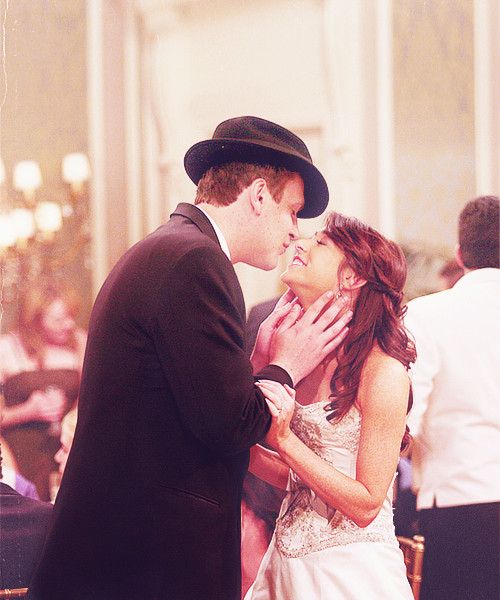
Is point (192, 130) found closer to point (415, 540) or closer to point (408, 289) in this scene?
point (408, 289)

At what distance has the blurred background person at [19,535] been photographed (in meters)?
2.00

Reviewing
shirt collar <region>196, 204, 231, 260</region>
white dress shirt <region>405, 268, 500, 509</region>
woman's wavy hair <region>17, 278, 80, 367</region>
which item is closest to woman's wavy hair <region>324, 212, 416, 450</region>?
shirt collar <region>196, 204, 231, 260</region>

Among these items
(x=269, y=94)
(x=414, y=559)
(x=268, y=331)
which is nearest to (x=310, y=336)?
(x=268, y=331)

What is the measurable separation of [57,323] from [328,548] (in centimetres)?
244

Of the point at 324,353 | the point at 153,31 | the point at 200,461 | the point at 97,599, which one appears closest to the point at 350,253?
the point at 324,353

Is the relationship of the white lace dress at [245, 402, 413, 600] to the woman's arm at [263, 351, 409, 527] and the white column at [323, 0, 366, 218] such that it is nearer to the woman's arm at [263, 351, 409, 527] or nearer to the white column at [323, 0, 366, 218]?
the woman's arm at [263, 351, 409, 527]

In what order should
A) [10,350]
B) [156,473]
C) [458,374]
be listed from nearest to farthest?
1. [156,473]
2. [458,374]
3. [10,350]

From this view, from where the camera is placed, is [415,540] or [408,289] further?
[408,289]

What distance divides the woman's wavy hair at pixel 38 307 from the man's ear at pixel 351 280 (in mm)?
2130

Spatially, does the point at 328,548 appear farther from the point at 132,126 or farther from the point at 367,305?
the point at 132,126

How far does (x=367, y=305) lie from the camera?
173 cm

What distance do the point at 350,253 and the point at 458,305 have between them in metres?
0.54

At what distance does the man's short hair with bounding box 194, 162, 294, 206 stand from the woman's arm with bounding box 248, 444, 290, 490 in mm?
542

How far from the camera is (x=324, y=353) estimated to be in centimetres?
165
